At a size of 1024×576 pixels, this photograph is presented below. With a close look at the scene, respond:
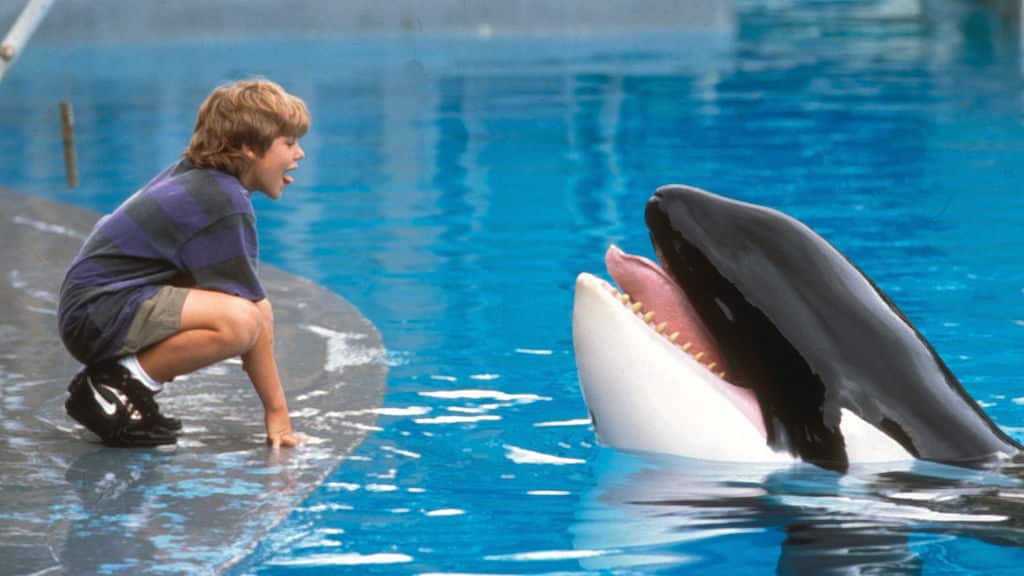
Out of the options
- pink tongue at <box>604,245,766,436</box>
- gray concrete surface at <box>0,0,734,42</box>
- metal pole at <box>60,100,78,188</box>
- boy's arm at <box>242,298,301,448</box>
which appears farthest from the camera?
gray concrete surface at <box>0,0,734,42</box>

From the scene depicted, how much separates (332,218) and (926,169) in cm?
451

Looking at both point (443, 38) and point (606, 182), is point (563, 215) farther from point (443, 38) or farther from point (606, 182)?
point (443, 38)

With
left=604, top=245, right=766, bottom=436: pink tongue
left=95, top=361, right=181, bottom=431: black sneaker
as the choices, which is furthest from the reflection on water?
left=95, top=361, right=181, bottom=431: black sneaker

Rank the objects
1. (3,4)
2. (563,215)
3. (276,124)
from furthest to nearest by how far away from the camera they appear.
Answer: (3,4) → (563,215) → (276,124)

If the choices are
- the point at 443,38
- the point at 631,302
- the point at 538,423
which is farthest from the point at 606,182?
the point at 443,38

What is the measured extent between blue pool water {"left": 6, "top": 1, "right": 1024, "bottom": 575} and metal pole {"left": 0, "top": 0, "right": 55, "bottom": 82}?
72.7 inches

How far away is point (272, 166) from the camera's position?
513 centimetres

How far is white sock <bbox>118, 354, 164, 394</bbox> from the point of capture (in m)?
5.12

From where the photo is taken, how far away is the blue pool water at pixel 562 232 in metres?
4.27

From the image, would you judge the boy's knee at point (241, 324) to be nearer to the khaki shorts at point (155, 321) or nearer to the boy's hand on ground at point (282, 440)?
the khaki shorts at point (155, 321)

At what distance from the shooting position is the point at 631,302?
4.49 meters

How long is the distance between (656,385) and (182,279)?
5.37 ft

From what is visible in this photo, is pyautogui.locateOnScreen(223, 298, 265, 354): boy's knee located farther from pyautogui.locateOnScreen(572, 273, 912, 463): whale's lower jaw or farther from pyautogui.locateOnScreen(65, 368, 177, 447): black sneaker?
pyautogui.locateOnScreen(572, 273, 912, 463): whale's lower jaw

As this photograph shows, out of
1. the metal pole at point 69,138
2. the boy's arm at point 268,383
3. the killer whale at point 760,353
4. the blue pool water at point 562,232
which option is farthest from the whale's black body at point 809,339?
the metal pole at point 69,138
